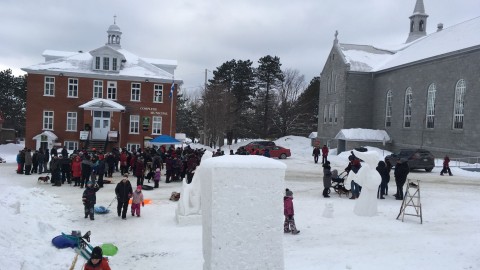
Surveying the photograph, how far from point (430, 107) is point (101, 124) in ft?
96.6

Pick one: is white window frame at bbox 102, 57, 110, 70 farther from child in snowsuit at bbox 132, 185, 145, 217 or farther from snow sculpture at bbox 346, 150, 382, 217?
snow sculpture at bbox 346, 150, 382, 217

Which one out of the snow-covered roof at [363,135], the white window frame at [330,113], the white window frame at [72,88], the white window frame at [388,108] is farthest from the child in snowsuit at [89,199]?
the white window frame at [330,113]

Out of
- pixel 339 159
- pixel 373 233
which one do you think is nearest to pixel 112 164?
pixel 373 233

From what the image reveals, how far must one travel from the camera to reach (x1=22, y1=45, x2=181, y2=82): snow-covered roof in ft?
116

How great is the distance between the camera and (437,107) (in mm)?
33969

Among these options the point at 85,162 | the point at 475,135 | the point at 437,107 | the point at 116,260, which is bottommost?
the point at 116,260

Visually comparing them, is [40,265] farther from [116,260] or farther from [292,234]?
[292,234]

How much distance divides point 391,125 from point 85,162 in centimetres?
3279

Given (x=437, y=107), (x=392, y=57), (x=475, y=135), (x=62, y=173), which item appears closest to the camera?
(x=62, y=173)

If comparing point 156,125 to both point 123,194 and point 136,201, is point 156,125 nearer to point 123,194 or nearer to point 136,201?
point 136,201

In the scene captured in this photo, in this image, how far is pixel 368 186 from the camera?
Result: 42.8ft

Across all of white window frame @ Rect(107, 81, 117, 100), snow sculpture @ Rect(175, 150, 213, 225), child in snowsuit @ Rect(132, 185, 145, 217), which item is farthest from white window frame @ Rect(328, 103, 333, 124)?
child in snowsuit @ Rect(132, 185, 145, 217)

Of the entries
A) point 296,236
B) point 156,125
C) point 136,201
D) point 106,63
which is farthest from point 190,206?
point 106,63

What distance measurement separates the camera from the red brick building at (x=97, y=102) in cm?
3462
